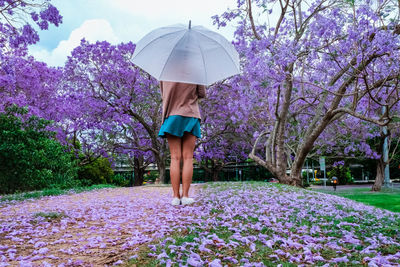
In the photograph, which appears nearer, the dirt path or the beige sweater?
the dirt path

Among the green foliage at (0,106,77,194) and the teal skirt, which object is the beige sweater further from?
the green foliage at (0,106,77,194)

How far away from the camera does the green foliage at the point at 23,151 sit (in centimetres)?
912

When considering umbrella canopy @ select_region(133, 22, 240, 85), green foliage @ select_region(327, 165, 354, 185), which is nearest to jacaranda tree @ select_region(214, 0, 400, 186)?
umbrella canopy @ select_region(133, 22, 240, 85)

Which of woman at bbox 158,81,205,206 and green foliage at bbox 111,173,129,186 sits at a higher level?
woman at bbox 158,81,205,206

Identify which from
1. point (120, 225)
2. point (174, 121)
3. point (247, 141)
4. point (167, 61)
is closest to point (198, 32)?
point (167, 61)

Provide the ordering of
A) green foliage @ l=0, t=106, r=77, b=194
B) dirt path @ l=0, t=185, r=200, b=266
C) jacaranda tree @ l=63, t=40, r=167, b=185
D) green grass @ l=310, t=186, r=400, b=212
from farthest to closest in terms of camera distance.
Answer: jacaranda tree @ l=63, t=40, r=167, b=185
green grass @ l=310, t=186, r=400, b=212
green foliage @ l=0, t=106, r=77, b=194
dirt path @ l=0, t=185, r=200, b=266

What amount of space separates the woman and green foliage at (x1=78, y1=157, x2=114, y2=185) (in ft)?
53.1

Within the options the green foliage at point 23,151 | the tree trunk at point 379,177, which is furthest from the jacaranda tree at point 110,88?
the tree trunk at point 379,177

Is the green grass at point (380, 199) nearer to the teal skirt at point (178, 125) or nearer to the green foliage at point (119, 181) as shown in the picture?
the teal skirt at point (178, 125)

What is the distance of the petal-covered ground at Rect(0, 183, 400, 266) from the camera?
8.57ft

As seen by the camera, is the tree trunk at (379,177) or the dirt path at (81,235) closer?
the dirt path at (81,235)

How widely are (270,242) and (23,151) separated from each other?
26.4 feet

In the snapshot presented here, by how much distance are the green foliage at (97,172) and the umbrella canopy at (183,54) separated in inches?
636

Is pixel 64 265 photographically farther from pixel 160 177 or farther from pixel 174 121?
pixel 160 177
